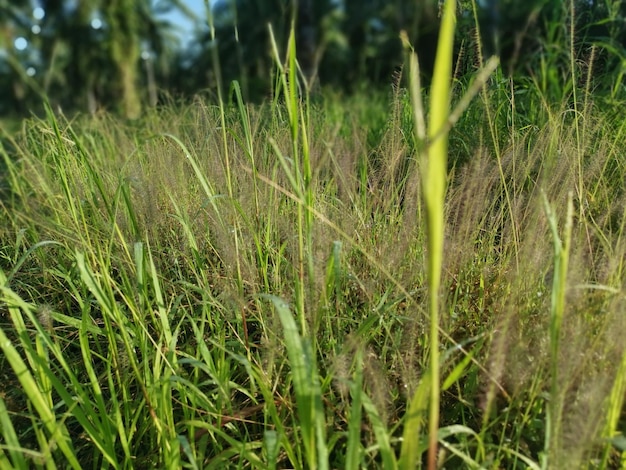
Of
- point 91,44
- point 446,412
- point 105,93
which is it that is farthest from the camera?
point 105,93

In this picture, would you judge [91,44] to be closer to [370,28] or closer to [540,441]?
[370,28]

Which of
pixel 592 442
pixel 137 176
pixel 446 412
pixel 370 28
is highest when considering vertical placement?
pixel 370 28

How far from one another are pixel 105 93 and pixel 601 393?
71.4 feet

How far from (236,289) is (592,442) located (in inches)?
26.4

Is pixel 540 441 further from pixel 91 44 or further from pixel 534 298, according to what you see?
pixel 91 44

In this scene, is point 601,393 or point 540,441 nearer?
point 601,393

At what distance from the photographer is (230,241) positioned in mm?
1033

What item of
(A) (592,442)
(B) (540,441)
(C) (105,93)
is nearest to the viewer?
(A) (592,442)

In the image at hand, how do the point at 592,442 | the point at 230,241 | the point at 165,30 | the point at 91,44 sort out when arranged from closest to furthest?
the point at 592,442 < the point at 230,241 < the point at 91,44 < the point at 165,30

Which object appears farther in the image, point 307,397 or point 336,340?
point 336,340

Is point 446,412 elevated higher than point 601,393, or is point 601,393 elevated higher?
point 601,393

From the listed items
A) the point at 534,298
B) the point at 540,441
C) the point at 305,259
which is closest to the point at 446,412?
the point at 540,441

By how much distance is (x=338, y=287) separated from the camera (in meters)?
0.94

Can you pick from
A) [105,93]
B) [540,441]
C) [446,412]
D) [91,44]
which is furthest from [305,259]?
[105,93]
